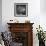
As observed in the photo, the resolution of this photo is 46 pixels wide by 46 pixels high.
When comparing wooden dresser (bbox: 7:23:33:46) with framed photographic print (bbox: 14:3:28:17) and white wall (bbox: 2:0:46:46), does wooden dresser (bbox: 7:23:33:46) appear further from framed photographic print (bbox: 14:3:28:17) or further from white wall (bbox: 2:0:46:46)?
framed photographic print (bbox: 14:3:28:17)

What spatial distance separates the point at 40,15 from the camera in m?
6.08

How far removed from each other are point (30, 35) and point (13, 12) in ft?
3.81

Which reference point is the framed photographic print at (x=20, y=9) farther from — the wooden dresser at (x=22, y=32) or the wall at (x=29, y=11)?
the wooden dresser at (x=22, y=32)

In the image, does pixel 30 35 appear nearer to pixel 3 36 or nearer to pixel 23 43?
pixel 23 43

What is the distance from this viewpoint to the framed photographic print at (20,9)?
18.9ft

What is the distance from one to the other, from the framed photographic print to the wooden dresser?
43cm

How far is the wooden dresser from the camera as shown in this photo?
5.62 metres

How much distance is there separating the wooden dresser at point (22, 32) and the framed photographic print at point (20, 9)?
1.41ft

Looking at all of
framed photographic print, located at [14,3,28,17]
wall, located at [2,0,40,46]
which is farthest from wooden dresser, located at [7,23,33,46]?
framed photographic print, located at [14,3,28,17]

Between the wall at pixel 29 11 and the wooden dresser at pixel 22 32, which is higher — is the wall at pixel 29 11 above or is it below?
above

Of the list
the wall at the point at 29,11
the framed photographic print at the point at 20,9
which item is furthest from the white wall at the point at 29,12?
the framed photographic print at the point at 20,9

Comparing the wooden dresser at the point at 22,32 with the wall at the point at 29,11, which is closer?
the wooden dresser at the point at 22,32

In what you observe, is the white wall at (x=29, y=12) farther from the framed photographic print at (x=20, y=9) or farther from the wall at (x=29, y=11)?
the framed photographic print at (x=20, y=9)

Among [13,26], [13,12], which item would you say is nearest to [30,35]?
[13,26]
